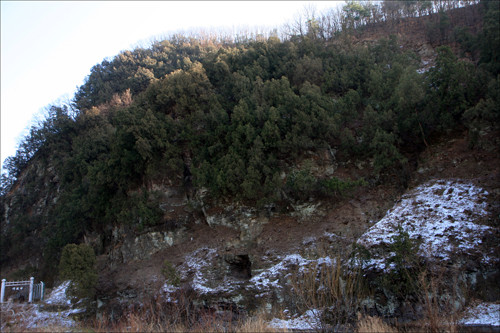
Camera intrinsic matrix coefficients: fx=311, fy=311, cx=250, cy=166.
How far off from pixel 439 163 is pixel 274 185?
7640mm

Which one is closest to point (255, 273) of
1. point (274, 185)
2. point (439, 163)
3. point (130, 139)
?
point (274, 185)

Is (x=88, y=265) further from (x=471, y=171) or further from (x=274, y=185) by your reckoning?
(x=471, y=171)

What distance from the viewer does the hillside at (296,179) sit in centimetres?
1186

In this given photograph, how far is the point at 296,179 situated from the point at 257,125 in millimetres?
4412

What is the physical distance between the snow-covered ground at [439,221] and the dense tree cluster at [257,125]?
207 centimetres

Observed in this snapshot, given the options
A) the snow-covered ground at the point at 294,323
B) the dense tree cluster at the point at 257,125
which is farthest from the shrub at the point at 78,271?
the snow-covered ground at the point at 294,323

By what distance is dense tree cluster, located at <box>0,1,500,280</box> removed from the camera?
15.1 metres

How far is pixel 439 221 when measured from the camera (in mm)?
11992

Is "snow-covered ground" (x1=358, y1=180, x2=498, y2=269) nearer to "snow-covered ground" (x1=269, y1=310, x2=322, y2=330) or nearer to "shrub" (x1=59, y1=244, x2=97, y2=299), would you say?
"snow-covered ground" (x1=269, y1=310, x2=322, y2=330)

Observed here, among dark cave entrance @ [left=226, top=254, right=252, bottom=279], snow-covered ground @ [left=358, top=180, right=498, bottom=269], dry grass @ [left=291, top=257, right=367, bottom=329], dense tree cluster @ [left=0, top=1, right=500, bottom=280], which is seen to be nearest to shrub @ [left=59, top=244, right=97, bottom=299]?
dense tree cluster @ [left=0, top=1, right=500, bottom=280]

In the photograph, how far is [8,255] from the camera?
25.7 meters

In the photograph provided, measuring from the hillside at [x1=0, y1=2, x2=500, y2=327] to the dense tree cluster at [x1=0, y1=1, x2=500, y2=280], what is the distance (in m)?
0.10

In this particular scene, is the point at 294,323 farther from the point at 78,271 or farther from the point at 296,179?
the point at 78,271

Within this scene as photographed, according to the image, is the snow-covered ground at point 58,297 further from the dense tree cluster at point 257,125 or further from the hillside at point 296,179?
the dense tree cluster at point 257,125
